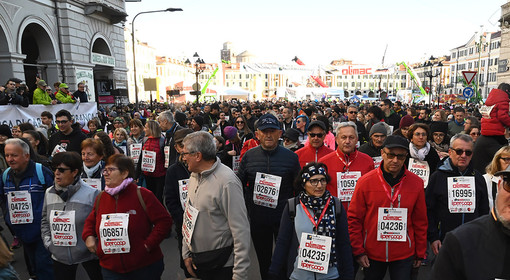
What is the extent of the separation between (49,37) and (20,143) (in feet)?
49.0

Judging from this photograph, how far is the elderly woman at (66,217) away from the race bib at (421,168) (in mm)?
3957

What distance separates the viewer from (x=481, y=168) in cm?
465

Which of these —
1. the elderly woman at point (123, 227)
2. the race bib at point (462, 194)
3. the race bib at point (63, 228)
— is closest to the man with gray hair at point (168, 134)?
the race bib at point (63, 228)

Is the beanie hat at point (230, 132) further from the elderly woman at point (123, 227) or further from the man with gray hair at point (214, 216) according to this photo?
the man with gray hair at point (214, 216)

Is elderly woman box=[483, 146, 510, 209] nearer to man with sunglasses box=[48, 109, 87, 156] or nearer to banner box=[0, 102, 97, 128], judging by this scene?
man with sunglasses box=[48, 109, 87, 156]

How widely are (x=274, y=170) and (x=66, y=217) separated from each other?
213 cm

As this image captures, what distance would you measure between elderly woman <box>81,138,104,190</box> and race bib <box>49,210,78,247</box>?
91cm

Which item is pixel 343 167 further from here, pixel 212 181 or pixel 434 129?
pixel 434 129

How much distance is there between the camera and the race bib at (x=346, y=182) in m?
3.79

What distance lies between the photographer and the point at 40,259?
12.3 feet

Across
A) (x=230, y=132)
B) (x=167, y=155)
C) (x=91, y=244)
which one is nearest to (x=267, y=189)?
(x=91, y=244)

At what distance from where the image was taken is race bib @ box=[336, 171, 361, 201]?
3.79m

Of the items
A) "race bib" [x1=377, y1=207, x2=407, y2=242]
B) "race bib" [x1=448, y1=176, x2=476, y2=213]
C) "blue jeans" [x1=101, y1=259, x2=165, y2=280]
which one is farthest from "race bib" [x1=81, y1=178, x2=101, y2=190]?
"race bib" [x1=448, y1=176, x2=476, y2=213]

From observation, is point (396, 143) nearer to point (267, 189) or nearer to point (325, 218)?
point (325, 218)
